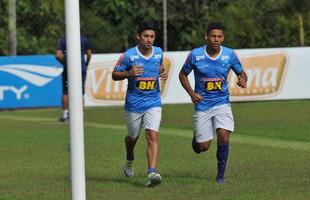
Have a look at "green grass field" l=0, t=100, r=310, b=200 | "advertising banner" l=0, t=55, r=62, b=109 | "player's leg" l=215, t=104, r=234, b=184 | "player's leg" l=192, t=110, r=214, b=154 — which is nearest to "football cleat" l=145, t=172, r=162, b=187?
"green grass field" l=0, t=100, r=310, b=200

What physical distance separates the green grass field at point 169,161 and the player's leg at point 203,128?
430mm

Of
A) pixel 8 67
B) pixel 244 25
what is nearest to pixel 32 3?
pixel 244 25

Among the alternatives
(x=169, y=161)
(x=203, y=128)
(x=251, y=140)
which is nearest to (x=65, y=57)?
(x=251, y=140)

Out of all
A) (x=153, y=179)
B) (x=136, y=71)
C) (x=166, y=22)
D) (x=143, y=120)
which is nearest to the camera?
(x=153, y=179)

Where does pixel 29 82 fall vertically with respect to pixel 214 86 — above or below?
below

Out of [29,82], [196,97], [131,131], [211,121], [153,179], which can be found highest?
[196,97]

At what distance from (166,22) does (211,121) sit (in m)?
24.7

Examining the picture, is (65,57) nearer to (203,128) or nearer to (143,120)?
(143,120)

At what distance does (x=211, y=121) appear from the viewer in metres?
11.9

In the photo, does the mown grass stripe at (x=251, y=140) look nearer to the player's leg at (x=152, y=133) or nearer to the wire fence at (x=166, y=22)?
the player's leg at (x=152, y=133)

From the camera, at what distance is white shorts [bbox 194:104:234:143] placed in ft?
38.5

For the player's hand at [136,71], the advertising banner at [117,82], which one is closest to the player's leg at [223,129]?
the player's hand at [136,71]

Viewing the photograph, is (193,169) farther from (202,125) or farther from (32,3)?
(32,3)

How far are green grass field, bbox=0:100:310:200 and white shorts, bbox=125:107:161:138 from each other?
2.06ft
